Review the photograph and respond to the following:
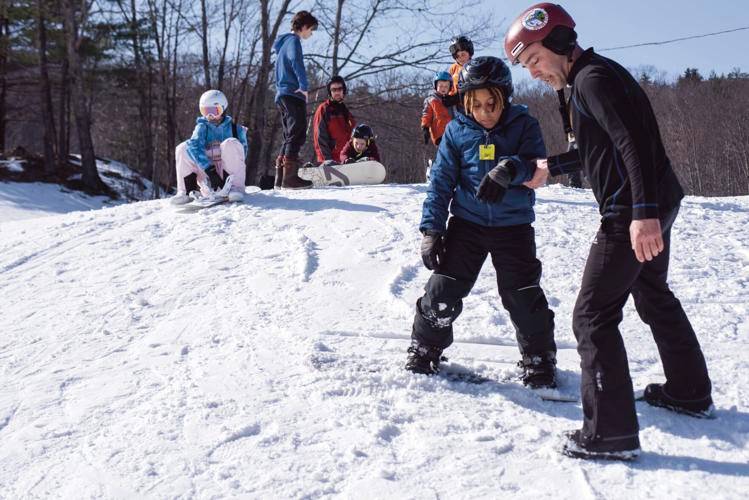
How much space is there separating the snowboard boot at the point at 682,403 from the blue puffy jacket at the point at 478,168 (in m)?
0.98

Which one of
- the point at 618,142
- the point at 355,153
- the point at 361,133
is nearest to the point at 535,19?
the point at 618,142

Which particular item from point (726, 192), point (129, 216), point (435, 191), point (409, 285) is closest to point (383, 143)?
point (129, 216)

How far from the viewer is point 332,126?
9.55 metres

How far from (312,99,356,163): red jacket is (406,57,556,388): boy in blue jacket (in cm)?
651

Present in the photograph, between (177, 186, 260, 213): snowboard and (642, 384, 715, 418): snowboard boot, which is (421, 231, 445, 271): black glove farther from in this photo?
(177, 186, 260, 213): snowboard

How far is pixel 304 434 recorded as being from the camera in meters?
2.65

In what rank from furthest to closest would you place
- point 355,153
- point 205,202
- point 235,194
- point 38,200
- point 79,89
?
point 79,89 → point 38,200 → point 355,153 → point 235,194 → point 205,202

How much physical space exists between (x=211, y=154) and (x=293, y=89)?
1.50 metres

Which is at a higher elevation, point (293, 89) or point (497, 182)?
point (293, 89)

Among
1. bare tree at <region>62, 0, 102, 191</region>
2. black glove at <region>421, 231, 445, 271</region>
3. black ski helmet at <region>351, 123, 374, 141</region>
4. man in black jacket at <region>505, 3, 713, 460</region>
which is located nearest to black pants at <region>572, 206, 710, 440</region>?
man in black jacket at <region>505, 3, 713, 460</region>

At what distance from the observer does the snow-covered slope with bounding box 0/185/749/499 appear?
237cm

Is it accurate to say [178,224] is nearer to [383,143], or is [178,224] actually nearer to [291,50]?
[291,50]

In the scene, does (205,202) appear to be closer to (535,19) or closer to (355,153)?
(355,153)

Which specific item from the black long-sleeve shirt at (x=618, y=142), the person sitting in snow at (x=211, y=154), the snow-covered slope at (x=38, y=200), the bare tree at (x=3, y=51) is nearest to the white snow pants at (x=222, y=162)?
the person sitting in snow at (x=211, y=154)
